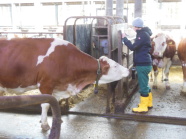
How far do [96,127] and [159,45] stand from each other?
11.0 ft

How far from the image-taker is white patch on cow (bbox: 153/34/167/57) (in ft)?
23.1

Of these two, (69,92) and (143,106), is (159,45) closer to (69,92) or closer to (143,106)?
(143,106)

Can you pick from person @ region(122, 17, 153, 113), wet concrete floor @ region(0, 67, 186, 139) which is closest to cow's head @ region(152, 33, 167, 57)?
wet concrete floor @ region(0, 67, 186, 139)

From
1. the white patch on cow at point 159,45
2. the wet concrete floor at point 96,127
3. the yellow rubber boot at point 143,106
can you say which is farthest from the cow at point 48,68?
the white patch on cow at point 159,45

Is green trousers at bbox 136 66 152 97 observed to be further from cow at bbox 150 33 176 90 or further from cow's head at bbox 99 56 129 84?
cow at bbox 150 33 176 90

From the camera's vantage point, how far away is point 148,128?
4730 mm

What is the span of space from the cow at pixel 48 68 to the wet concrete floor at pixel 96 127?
1.29 feet

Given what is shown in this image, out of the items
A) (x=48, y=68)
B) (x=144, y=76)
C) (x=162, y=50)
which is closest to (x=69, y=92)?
(x=48, y=68)

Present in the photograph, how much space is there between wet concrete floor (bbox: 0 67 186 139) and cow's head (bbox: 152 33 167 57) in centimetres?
154

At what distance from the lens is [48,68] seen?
449 cm

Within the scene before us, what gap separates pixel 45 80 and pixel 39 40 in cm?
76

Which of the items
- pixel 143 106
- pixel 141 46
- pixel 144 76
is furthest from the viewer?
pixel 143 106

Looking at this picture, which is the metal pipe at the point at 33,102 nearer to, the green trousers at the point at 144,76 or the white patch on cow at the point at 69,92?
the white patch on cow at the point at 69,92

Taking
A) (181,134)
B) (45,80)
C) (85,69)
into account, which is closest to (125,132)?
(181,134)
